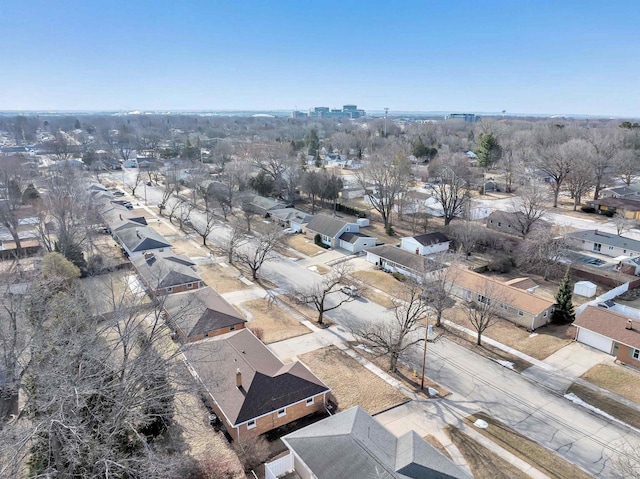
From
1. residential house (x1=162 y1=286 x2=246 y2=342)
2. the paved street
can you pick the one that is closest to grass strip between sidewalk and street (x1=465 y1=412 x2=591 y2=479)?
the paved street

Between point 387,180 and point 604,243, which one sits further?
point 387,180

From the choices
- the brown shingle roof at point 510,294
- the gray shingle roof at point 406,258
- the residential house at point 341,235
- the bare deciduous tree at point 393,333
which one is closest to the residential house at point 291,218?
the residential house at point 341,235

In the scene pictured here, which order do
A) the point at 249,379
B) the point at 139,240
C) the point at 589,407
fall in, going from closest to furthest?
1. the point at 249,379
2. the point at 589,407
3. the point at 139,240

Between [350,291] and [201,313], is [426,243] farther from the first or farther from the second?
[201,313]

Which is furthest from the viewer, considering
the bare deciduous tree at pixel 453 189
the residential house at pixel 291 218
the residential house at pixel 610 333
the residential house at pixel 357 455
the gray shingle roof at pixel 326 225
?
the residential house at pixel 291 218

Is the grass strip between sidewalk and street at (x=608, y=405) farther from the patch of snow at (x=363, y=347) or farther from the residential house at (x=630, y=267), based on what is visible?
the residential house at (x=630, y=267)

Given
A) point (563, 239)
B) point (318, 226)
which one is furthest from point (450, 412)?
point (318, 226)

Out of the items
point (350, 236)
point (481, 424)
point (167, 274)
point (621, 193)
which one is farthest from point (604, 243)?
point (167, 274)
